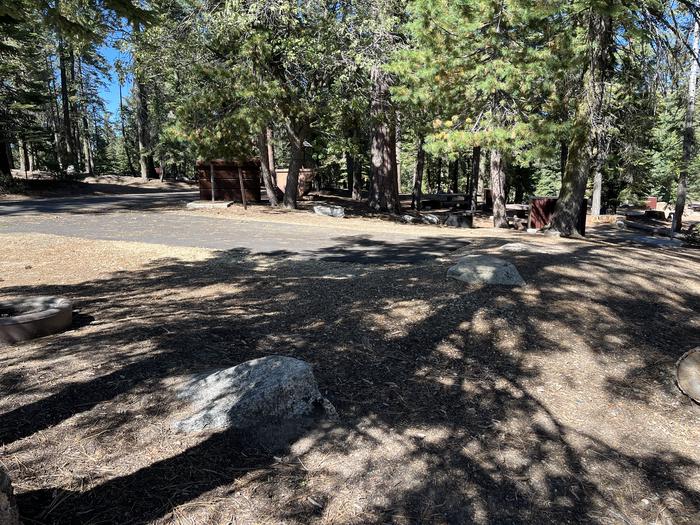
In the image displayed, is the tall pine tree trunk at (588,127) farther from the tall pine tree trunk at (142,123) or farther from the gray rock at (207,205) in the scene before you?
the tall pine tree trunk at (142,123)

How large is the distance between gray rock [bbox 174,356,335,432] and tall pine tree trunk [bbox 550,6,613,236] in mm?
11483

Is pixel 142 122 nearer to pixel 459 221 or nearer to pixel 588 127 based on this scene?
pixel 459 221

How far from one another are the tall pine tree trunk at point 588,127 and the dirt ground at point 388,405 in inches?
277

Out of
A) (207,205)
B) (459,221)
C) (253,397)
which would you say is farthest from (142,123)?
(253,397)

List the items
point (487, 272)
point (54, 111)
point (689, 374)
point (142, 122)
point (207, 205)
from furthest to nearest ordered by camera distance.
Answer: point (54, 111)
point (142, 122)
point (207, 205)
point (487, 272)
point (689, 374)

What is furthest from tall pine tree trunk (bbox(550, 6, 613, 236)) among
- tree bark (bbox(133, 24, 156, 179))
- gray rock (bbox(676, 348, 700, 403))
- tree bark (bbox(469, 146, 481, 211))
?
tree bark (bbox(133, 24, 156, 179))

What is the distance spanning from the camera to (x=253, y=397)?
3.16m

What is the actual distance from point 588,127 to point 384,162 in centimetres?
926

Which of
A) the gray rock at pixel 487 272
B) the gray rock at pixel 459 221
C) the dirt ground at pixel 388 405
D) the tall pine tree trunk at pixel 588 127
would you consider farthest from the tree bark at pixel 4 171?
the tall pine tree trunk at pixel 588 127

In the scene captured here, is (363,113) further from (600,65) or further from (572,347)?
(572,347)

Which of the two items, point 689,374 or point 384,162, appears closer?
point 689,374

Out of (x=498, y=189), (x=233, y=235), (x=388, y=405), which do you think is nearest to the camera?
(x=388, y=405)

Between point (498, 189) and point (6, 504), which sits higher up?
point (498, 189)

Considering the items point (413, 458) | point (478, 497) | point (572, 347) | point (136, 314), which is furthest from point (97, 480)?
point (572, 347)
